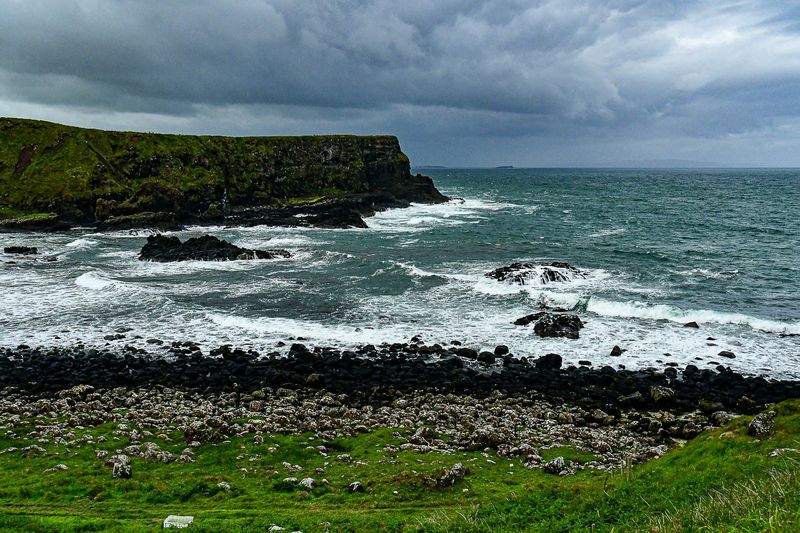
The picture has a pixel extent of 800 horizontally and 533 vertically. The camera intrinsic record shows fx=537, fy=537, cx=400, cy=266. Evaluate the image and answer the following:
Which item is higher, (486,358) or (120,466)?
(120,466)

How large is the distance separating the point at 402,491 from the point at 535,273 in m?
31.4

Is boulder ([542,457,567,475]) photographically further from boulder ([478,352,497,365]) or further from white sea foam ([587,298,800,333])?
white sea foam ([587,298,800,333])

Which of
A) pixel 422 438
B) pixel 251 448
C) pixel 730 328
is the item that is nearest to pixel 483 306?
pixel 730 328

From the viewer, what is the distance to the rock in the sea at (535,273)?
4184cm

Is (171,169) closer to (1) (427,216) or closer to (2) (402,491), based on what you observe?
(1) (427,216)

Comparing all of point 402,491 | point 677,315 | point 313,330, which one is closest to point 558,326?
point 677,315

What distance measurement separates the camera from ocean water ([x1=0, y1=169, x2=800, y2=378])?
29.5 m

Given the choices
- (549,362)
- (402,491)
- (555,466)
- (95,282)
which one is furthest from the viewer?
(95,282)

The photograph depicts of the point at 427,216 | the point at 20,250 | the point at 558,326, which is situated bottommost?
the point at 558,326

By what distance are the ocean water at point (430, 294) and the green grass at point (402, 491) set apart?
13.2 meters

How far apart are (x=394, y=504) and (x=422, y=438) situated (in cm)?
516

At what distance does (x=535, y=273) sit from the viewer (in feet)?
139

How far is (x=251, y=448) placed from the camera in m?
16.4

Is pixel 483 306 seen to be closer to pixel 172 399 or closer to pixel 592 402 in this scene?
pixel 592 402
